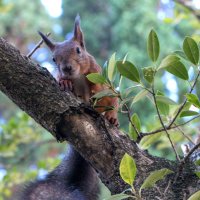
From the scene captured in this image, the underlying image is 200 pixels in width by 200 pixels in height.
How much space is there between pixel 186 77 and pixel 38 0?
9.30 meters

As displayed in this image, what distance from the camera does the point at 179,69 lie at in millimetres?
1075

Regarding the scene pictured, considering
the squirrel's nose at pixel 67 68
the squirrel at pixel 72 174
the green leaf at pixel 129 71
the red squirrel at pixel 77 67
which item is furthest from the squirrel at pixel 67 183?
the green leaf at pixel 129 71

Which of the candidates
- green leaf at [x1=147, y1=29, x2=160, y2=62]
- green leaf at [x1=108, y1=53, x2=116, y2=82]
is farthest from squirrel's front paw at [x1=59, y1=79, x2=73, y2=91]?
green leaf at [x1=147, y1=29, x2=160, y2=62]

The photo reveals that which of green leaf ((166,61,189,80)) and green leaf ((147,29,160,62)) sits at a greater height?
green leaf ((147,29,160,62))

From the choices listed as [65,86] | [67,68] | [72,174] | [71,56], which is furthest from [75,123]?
[71,56]

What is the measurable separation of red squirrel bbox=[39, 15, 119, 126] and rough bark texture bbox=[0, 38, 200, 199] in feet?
1.13

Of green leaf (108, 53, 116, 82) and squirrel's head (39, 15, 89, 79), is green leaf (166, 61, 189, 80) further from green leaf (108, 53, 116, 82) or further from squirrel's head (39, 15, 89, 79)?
squirrel's head (39, 15, 89, 79)

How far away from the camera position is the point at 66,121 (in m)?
1.17

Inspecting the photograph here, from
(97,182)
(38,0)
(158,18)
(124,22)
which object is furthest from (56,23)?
(97,182)

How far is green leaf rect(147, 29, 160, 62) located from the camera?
1.08m

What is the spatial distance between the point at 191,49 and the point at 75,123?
34 cm

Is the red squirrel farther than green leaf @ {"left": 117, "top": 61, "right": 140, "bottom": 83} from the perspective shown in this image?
Yes

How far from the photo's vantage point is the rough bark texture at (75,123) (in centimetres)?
114

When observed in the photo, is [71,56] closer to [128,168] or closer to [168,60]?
[168,60]
